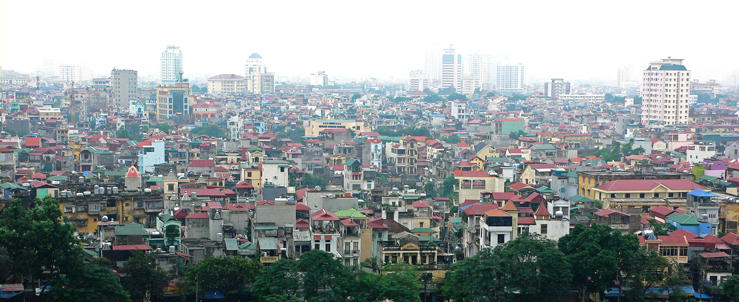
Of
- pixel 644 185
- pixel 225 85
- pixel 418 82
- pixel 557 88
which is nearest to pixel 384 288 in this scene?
pixel 644 185

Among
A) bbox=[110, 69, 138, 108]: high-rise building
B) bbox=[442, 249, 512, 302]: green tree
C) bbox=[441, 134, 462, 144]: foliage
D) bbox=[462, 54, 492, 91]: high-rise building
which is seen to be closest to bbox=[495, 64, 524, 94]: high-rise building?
bbox=[462, 54, 492, 91]: high-rise building

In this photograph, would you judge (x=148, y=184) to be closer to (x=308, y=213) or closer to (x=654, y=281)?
(x=308, y=213)

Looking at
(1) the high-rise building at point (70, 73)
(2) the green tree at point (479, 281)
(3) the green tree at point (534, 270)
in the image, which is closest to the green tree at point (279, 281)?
(2) the green tree at point (479, 281)

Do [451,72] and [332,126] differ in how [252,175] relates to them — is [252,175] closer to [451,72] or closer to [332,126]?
[332,126]

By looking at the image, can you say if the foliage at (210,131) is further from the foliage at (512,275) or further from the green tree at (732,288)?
the green tree at (732,288)

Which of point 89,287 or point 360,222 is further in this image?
point 360,222

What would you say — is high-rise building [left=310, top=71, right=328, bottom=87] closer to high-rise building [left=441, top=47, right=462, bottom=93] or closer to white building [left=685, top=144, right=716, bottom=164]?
high-rise building [left=441, top=47, right=462, bottom=93]
